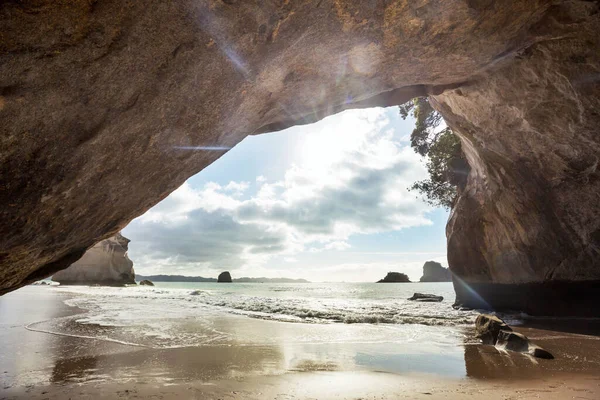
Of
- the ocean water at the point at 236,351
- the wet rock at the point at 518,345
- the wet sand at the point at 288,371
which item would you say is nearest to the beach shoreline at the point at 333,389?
the wet sand at the point at 288,371

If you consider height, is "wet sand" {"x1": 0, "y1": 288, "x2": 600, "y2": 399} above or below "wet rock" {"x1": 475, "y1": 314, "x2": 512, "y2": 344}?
below

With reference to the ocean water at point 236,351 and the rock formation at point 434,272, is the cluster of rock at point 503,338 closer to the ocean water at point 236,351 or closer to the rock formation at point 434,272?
the ocean water at point 236,351

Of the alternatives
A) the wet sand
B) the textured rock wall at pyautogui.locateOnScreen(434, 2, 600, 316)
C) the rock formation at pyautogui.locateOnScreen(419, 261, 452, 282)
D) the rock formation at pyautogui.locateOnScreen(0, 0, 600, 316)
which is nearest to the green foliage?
the textured rock wall at pyautogui.locateOnScreen(434, 2, 600, 316)

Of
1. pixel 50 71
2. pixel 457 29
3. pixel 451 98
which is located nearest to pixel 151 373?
pixel 50 71

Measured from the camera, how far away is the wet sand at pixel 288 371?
4238 mm

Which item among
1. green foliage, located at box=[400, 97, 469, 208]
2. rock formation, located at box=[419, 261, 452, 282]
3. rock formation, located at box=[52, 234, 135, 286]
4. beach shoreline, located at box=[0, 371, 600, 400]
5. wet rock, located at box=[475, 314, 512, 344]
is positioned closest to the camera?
beach shoreline, located at box=[0, 371, 600, 400]

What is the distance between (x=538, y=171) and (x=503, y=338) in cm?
579

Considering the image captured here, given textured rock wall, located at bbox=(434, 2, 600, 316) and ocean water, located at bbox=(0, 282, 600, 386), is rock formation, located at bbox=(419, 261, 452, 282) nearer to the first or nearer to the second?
textured rock wall, located at bbox=(434, 2, 600, 316)

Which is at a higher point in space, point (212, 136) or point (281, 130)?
point (281, 130)

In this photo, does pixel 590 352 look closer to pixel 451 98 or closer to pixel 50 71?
pixel 451 98

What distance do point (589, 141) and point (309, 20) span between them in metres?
8.00

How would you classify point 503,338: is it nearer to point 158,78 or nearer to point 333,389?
point 333,389

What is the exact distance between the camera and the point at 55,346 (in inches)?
271

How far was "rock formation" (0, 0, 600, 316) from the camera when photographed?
10.8 feet
